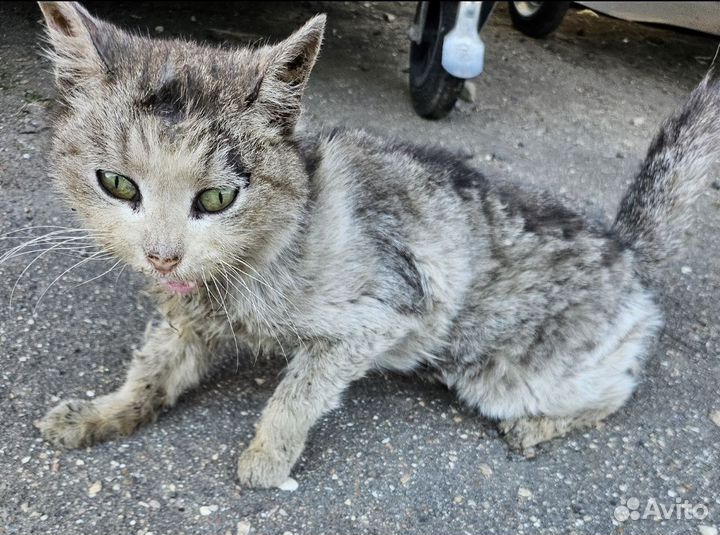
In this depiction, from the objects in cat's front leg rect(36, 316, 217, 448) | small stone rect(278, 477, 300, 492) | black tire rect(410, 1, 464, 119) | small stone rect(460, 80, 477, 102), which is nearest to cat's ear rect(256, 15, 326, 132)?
cat's front leg rect(36, 316, 217, 448)

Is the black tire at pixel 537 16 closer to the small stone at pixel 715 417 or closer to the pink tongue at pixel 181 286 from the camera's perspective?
the small stone at pixel 715 417

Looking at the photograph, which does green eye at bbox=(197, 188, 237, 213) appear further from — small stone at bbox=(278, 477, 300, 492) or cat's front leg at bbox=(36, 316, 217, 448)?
small stone at bbox=(278, 477, 300, 492)

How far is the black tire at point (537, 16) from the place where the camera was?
20.4 feet

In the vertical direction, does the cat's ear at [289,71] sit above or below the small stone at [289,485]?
above

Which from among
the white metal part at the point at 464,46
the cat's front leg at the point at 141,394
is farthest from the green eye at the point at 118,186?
the white metal part at the point at 464,46

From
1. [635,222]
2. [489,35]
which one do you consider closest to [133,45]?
[635,222]

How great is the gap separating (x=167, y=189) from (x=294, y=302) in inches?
25.5

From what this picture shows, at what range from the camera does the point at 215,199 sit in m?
2.10

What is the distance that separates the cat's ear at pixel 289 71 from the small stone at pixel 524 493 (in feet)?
5.12

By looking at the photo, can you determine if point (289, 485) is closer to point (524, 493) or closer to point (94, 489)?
point (94, 489)

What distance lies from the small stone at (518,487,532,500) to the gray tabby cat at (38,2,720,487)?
213mm

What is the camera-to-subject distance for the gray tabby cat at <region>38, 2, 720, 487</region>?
207 cm

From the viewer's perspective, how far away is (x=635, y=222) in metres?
3.11

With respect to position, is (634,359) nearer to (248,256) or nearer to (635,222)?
(635,222)
